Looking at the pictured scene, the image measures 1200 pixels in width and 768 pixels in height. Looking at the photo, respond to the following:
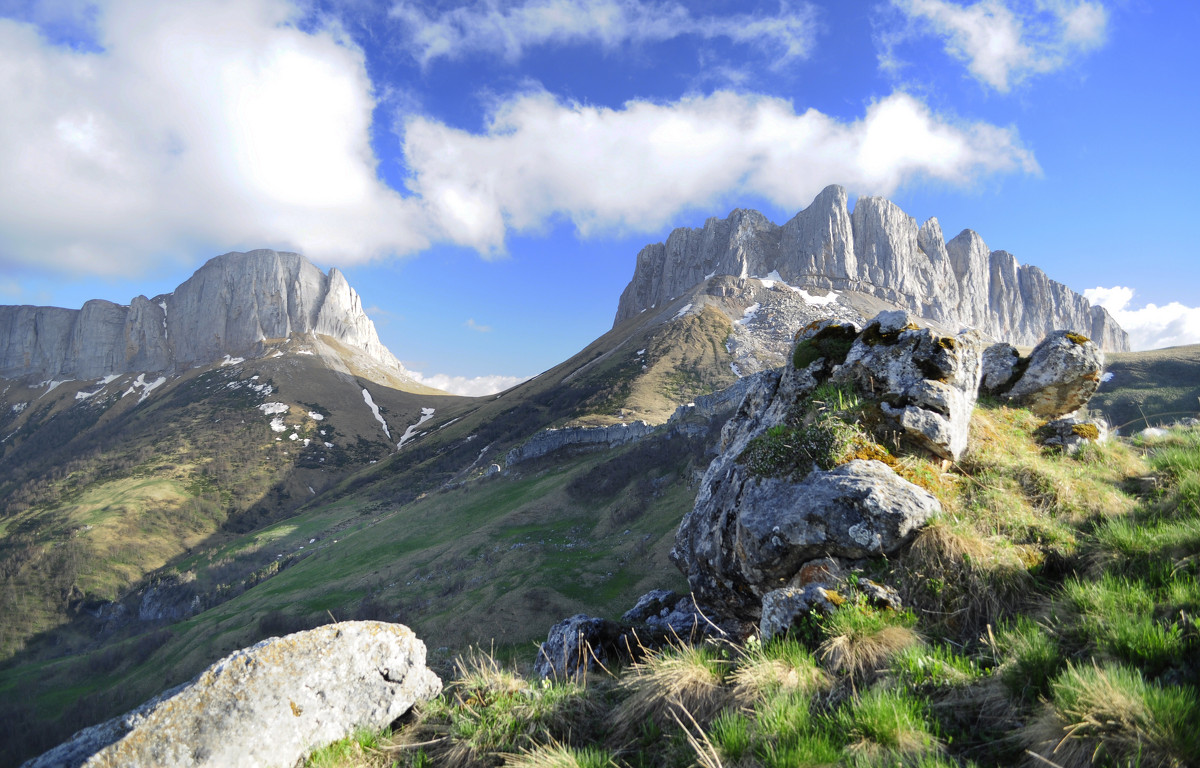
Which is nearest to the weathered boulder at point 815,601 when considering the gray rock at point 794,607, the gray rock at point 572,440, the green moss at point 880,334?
the gray rock at point 794,607

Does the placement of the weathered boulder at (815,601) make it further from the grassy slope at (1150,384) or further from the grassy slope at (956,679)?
the grassy slope at (1150,384)

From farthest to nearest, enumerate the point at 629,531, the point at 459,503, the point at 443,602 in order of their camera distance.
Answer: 1. the point at 459,503
2. the point at 629,531
3. the point at 443,602

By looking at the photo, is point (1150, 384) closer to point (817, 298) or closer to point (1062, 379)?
point (817, 298)

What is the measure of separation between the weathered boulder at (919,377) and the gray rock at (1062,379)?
3.69m

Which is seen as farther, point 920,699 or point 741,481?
point 741,481

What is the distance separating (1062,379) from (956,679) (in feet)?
40.3

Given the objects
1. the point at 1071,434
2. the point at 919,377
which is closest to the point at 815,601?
the point at 919,377

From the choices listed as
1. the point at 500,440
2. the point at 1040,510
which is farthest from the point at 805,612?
the point at 500,440

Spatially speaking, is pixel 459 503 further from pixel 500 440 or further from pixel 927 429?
pixel 927 429

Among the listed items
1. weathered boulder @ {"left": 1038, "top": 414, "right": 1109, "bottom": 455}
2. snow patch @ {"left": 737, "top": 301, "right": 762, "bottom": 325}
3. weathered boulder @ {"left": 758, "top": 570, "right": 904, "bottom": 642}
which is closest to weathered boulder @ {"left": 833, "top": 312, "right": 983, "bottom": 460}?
weathered boulder @ {"left": 1038, "top": 414, "right": 1109, "bottom": 455}

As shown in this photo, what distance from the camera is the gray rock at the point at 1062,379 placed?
13.0 m

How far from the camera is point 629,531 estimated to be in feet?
157

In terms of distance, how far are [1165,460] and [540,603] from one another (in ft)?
108

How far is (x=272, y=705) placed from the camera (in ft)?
20.7
